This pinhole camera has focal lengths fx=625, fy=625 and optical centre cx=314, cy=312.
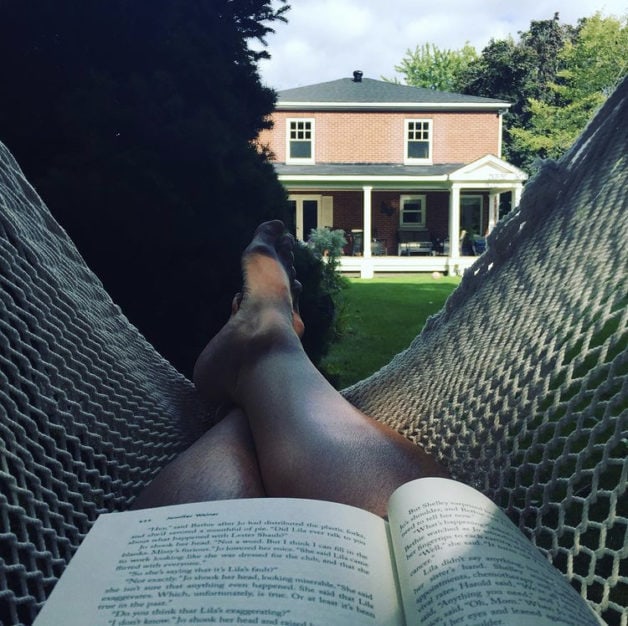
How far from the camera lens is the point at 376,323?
4504 mm

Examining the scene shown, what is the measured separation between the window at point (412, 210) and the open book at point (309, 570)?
36.1 ft

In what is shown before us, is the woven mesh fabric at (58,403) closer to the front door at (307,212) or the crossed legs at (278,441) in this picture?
the crossed legs at (278,441)

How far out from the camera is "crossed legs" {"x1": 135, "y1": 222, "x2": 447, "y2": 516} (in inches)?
29.4

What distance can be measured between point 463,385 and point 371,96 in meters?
10.6

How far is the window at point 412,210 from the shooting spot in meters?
11.3

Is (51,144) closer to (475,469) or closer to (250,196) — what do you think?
(250,196)

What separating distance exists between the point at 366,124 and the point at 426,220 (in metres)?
2.03

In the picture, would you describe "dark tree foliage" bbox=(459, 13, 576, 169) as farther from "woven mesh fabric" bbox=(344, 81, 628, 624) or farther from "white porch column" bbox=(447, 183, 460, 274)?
"woven mesh fabric" bbox=(344, 81, 628, 624)

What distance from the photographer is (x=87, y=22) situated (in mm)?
1626

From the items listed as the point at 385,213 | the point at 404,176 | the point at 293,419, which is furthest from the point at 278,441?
the point at 385,213

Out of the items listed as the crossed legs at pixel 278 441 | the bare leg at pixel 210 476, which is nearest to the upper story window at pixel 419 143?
the crossed legs at pixel 278 441

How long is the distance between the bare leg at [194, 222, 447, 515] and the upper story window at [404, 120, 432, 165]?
400 inches

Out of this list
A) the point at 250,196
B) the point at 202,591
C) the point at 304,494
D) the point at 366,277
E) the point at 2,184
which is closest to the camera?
the point at 202,591

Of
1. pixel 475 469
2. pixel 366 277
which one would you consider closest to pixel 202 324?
pixel 475 469
